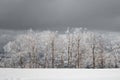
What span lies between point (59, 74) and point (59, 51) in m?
40.1

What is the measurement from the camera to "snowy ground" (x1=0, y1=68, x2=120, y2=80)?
52.1 feet

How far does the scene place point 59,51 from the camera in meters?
57.3

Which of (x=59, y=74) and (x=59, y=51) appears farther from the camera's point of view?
(x=59, y=51)

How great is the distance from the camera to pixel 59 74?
56.5 ft

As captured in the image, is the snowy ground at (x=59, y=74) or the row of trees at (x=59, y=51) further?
the row of trees at (x=59, y=51)

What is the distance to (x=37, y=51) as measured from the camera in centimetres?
5744

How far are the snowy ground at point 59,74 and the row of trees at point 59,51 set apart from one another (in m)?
34.2

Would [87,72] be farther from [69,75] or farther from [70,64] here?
[70,64]

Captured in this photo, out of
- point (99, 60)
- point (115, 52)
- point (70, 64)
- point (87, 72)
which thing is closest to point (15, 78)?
point (87, 72)

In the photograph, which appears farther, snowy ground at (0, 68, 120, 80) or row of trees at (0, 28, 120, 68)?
row of trees at (0, 28, 120, 68)

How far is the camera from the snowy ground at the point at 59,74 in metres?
15.9

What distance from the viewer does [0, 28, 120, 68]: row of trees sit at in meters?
54.3

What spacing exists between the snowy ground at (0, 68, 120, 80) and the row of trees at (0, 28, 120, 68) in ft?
112

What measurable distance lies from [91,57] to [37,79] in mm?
40742
